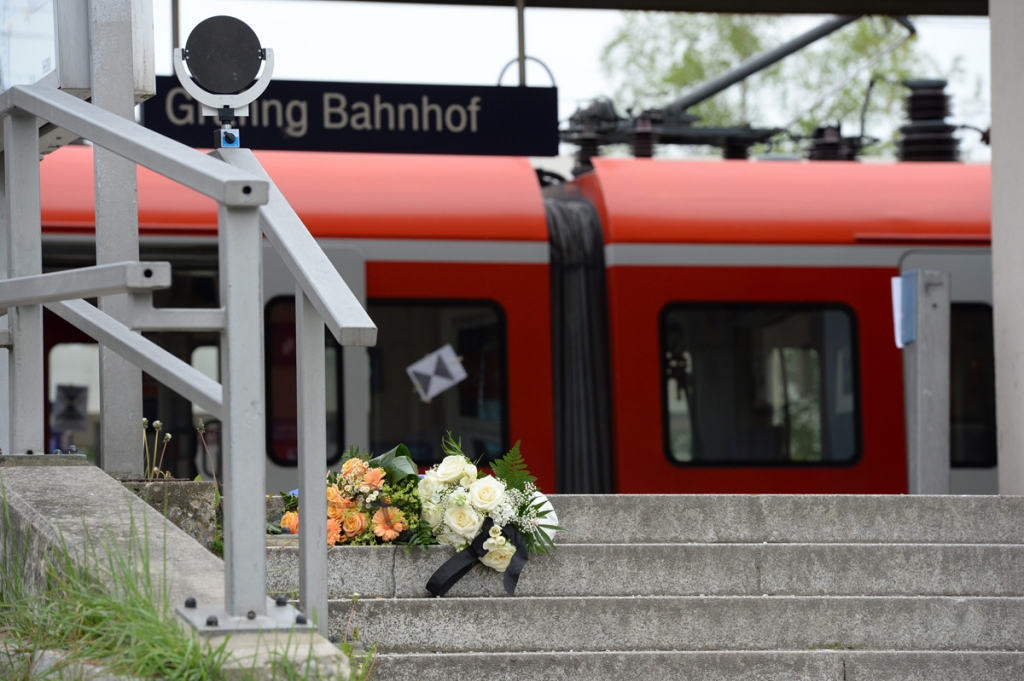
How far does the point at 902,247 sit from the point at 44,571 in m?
6.51

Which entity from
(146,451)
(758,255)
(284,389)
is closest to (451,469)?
(146,451)

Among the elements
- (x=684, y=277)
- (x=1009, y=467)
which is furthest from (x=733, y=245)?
(x=1009, y=467)

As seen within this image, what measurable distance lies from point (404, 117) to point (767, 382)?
10.0 ft

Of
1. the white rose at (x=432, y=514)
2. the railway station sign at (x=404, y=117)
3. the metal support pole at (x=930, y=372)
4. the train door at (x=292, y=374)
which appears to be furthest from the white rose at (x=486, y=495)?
the train door at (x=292, y=374)

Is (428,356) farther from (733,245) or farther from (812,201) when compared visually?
(812,201)

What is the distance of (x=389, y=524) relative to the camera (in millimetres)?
4105

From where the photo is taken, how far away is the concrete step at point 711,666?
367 centimetres

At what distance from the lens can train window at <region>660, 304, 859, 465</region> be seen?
8.08 metres

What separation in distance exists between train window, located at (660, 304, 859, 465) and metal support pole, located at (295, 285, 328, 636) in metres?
5.27

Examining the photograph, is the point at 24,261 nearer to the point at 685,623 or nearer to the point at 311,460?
the point at 311,460

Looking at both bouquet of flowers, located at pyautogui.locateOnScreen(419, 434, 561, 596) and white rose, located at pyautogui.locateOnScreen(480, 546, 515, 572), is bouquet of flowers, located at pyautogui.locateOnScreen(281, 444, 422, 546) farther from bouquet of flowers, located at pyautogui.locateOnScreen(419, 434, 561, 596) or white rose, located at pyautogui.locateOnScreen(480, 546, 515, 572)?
white rose, located at pyautogui.locateOnScreen(480, 546, 515, 572)

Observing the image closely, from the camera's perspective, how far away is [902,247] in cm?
827

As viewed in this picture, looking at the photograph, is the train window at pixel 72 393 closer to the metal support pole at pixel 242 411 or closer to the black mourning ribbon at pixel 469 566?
the black mourning ribbon at pixel 469 566

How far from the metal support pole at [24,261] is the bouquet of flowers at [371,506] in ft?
2.96
